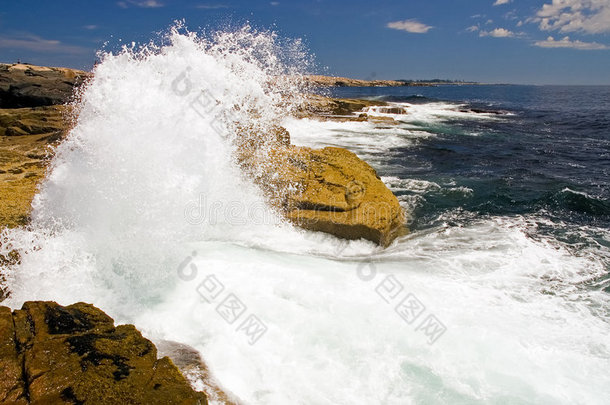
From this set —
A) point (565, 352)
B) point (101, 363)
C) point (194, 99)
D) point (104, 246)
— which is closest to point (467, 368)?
point (565, 352)

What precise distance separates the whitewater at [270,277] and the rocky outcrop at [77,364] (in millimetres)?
928

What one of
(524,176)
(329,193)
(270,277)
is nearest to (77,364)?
(270,277)

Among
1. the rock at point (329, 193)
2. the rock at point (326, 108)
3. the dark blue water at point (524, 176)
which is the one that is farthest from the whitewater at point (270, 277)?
the rock at point (326, 108)

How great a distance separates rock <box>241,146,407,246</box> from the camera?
7207 millimetres

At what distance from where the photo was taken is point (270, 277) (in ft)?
18.7

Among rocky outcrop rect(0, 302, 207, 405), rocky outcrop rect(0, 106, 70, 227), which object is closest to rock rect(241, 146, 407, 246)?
rocky outcrop rect(0, 106, 70, 227)

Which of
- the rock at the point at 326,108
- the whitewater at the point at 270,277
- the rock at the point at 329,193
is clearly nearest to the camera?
the whitewater at the point at 270,277

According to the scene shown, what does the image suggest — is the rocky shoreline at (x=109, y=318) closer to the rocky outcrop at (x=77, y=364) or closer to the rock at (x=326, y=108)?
the rocky outcrop at (x=77, y=364)

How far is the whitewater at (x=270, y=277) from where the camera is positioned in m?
4.20

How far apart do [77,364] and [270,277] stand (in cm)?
299

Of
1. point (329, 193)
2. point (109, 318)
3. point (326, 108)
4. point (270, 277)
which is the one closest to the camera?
point (109, 318)

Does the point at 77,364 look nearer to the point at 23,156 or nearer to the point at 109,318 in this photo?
the point at 109,318

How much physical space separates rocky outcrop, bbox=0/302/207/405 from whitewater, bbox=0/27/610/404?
93cm

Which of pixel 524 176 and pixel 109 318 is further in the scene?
pixel 524 176
